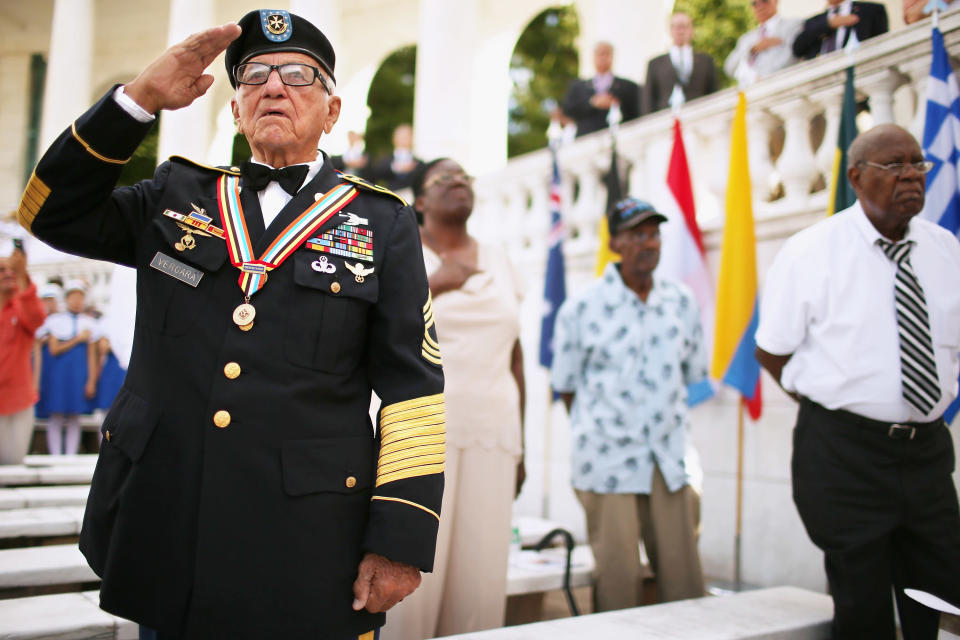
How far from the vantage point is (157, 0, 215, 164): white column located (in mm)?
3596

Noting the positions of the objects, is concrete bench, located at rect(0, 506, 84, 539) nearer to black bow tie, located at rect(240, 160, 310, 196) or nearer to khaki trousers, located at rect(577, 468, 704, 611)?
khaki trousers, located at rect(577, 468, 704, 611)

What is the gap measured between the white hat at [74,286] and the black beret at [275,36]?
27.2 ft

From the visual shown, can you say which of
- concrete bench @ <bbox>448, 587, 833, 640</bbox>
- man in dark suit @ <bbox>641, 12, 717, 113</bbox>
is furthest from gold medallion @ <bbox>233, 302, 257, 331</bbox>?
man in dark suit @ <bbox>641, 12, 717, 113</bbox>

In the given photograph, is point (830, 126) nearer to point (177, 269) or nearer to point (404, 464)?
point (404, 464)

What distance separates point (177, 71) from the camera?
1.77m

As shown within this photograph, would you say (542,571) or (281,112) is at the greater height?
(281,112)

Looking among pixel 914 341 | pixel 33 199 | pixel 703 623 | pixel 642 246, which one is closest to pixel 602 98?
pixel 642 246

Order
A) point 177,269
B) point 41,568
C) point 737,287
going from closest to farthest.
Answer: point 177,269 < point 41,568 < point 737,287

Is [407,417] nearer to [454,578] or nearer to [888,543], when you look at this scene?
[454,578]

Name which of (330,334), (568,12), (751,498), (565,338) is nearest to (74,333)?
(565,338)

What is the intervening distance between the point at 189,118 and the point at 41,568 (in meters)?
2.29

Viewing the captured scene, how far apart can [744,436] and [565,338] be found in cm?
172

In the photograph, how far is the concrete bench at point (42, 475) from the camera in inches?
Answer: 219

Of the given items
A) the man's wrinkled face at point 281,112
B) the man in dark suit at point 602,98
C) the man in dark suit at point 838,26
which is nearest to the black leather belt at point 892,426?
the man's wrinkled face at point 281,112
